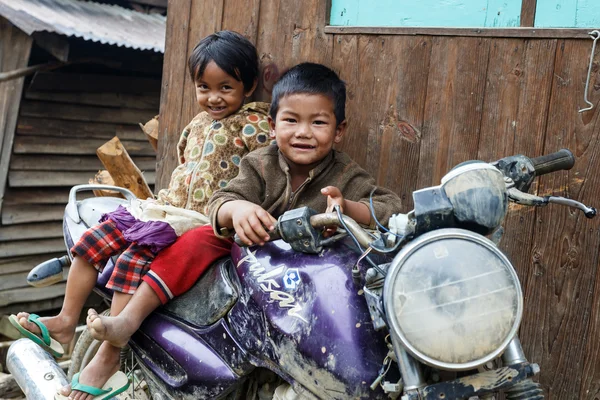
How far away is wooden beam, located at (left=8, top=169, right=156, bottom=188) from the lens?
747 cm

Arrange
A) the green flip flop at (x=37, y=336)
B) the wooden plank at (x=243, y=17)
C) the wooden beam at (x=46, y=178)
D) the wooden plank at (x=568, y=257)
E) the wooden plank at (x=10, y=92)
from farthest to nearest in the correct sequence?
the wooden beam at (x=46, y=178) → the wooden plank at (x=10, y=92) → the wooden plank at (x=243, y=17) → the green flip flop at (x=37, y=336) → the wooden plank at (x=568, y=257)

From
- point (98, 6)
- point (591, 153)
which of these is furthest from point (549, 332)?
point (98, 6)

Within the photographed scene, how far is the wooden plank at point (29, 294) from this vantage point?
7.64 metres

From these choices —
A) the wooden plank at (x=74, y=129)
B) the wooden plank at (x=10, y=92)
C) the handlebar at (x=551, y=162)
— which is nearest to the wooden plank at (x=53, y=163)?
the wooden plank at (x=10, y=92)

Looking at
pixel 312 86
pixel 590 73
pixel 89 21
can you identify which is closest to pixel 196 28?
pixel 312 86

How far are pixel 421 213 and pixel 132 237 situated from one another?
1.41 meters

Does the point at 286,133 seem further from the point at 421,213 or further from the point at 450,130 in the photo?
the point at 421,213

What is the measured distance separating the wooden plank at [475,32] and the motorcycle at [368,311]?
2.40 ft

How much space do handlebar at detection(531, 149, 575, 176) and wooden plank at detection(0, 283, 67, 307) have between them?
699 centimetres

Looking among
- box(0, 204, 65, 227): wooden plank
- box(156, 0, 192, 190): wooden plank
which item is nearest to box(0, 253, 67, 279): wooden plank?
box(0, 204, 65, 227): wooden plank

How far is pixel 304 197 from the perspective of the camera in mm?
2709

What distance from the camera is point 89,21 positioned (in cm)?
737

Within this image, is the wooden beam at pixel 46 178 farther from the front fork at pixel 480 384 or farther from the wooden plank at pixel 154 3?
the front fork at pixel 480 384

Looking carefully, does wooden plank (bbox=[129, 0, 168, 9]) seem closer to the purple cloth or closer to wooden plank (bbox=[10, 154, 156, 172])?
wooden plank (bbox=[10, 154, 156, 172])
